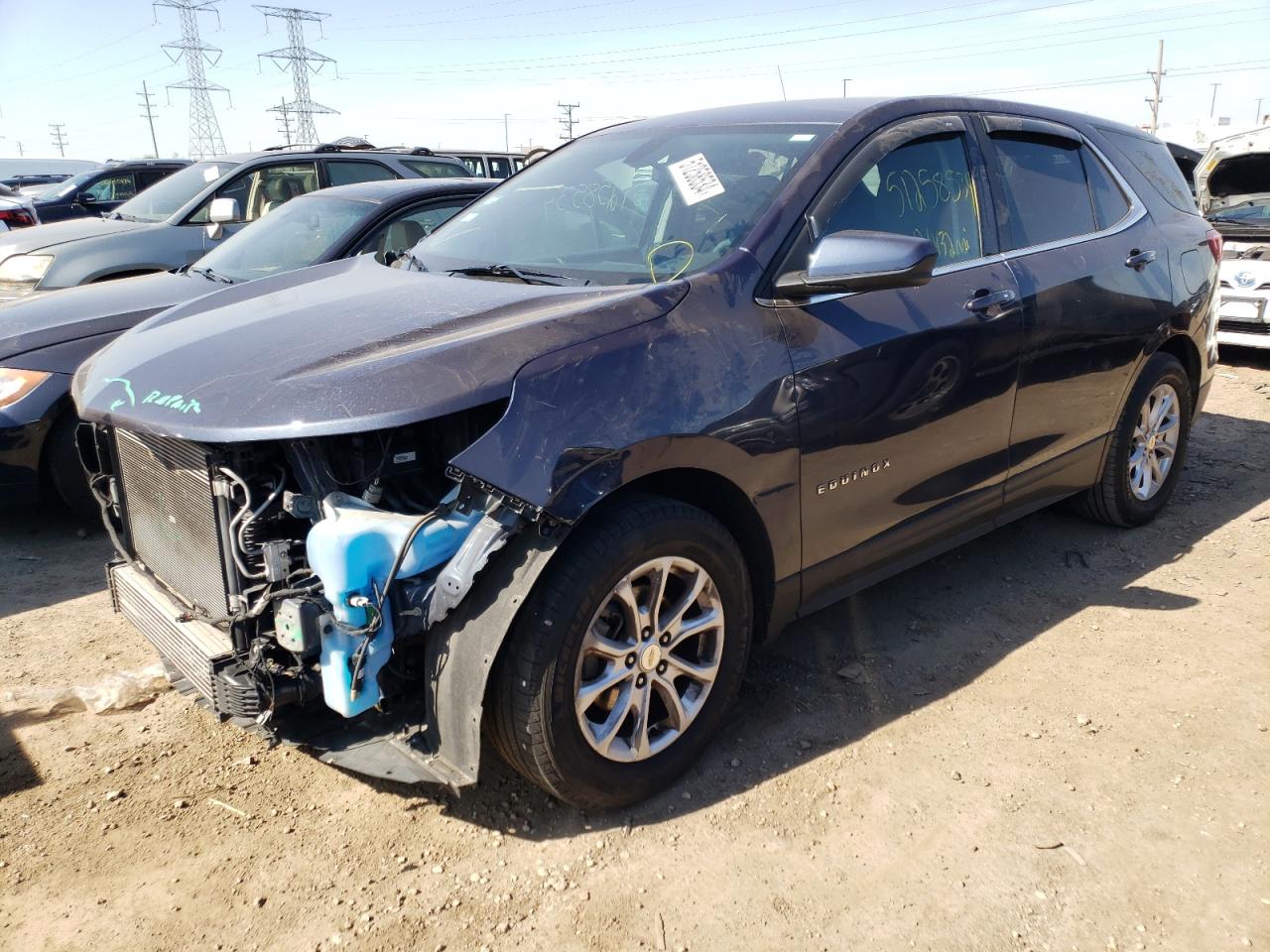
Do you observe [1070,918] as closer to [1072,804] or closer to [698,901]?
[1072,804]

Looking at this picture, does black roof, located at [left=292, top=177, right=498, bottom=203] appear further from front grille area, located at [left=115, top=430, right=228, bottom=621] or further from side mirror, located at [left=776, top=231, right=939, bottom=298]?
side mirror, located at [left=776, top=231, right=939, bottom=298]

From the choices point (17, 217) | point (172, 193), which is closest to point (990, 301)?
A: point (172, 193)

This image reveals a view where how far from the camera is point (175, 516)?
8.63ft

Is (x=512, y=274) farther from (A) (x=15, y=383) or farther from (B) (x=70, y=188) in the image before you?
(B) (x=70, y=188)

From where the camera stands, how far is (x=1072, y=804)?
107 inches

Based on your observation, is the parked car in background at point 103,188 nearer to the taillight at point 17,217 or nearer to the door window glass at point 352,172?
the taillight at point 17,217

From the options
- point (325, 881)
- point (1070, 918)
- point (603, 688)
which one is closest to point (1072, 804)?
point (1070, 918)

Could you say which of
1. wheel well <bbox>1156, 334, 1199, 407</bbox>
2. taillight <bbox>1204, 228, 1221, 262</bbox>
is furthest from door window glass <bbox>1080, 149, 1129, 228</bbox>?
taillight <bbox>1204, 228, 1221, 262</bbox>

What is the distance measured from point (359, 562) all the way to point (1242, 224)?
31.0 ft

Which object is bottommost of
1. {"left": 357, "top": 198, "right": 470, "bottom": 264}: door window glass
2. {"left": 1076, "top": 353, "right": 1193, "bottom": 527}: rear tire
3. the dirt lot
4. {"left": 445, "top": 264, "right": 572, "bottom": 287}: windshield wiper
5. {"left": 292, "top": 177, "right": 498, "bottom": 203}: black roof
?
the dirt lot

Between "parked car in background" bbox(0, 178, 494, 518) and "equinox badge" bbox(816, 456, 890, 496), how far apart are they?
193 cm

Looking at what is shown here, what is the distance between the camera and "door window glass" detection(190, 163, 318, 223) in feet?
23.7

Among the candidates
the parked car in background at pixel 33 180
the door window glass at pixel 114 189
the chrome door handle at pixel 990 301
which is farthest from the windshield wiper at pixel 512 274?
the parked car in background at pixel 33 180

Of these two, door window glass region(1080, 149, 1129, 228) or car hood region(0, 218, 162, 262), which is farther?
car hood region(0, 218, 162, 262)
